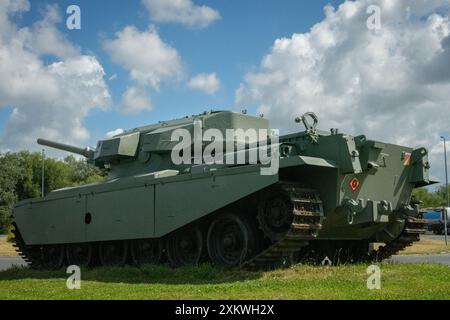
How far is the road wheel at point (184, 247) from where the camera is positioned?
15.0 metres

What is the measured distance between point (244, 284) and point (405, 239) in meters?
6.52

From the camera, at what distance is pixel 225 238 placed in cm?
1413

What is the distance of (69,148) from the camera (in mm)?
20656

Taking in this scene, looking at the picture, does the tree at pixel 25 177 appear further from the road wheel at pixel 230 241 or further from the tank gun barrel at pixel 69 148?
the road wheel at pixel 230 241

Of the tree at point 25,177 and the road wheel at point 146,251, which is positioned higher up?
the tree at point 25,177

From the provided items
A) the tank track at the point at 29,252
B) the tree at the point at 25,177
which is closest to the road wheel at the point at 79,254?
the tank track at the point at 29,252

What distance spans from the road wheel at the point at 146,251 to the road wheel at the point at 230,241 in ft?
7.00

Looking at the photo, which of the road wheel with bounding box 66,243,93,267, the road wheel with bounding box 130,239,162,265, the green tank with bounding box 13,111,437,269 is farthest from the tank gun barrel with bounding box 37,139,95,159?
the road wheel with bounding box 130,239,162,265

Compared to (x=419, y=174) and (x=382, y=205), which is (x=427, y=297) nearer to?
(x=382, y=205)
